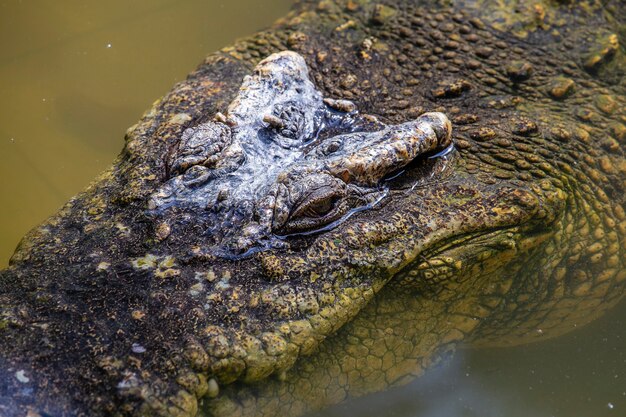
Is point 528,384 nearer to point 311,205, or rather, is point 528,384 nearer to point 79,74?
point 311,205

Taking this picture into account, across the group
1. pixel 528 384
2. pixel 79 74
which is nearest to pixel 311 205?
pixel 528 384

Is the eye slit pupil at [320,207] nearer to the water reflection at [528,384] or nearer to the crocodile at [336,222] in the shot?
the crocodile at [336,222]

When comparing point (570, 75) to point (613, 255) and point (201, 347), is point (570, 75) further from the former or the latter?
point (201, 347)

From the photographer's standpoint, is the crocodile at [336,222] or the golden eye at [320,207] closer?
the crocodile at [336,222]

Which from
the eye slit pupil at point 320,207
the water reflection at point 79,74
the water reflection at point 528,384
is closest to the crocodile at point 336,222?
the eye slit pupil at point 320,207

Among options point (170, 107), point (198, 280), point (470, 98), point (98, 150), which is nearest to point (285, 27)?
point (170, 107)

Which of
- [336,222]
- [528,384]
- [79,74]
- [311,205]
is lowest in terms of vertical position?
[528,384]

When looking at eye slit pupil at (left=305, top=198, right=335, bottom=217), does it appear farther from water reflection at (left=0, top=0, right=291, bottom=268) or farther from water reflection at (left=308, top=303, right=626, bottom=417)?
water reflection at (left=0, top=0, right=291, bottom=268)

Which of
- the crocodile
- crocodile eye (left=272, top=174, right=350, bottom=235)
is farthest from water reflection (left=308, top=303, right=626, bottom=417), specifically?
crocodile eye (left=272, top=174, right=350, bottom=235)

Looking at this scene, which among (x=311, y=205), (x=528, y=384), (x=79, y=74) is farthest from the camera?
(x=79, y=74)
